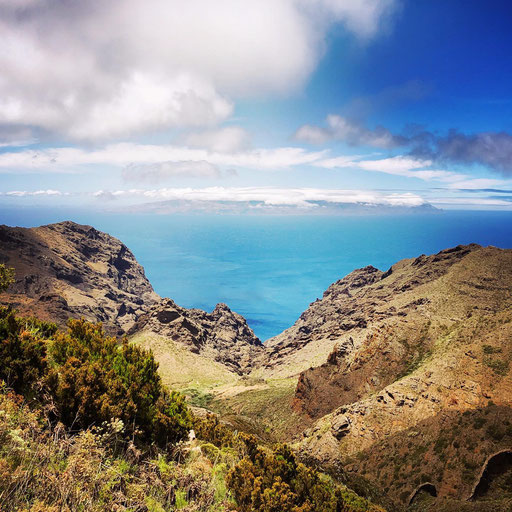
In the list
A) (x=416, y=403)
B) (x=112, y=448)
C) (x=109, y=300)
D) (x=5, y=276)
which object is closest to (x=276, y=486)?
(x=112, y=448)

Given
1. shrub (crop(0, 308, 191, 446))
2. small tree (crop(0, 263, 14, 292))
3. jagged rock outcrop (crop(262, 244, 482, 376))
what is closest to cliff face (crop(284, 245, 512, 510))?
jagged rock outcrop (crop(262, 244, 482, 376))

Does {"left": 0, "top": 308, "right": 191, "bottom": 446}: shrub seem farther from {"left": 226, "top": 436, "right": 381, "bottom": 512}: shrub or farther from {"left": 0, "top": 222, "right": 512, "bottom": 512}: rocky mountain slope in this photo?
{"left": 0, "top": 222, "right": 512, "bottom": 512}: rocky mountain slope

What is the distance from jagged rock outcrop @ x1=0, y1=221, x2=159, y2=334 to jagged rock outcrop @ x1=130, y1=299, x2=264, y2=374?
11.8 m

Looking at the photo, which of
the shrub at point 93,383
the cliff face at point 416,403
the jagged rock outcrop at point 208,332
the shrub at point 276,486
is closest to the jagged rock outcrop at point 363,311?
the cliff face at point 416,403

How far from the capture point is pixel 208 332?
3875 inches

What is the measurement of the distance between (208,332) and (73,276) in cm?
6979

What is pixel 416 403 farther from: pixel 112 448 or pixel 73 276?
pixel 73 276

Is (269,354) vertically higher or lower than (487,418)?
lower

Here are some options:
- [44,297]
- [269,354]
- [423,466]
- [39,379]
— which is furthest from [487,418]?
[44,297]

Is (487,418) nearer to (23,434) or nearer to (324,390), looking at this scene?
(324,390)

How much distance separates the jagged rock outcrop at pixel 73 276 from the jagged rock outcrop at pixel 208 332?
11.8 meters

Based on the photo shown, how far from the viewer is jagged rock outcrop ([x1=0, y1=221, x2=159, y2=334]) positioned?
7981 cm

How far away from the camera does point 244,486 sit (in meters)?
7.98

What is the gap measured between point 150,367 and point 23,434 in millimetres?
6726
